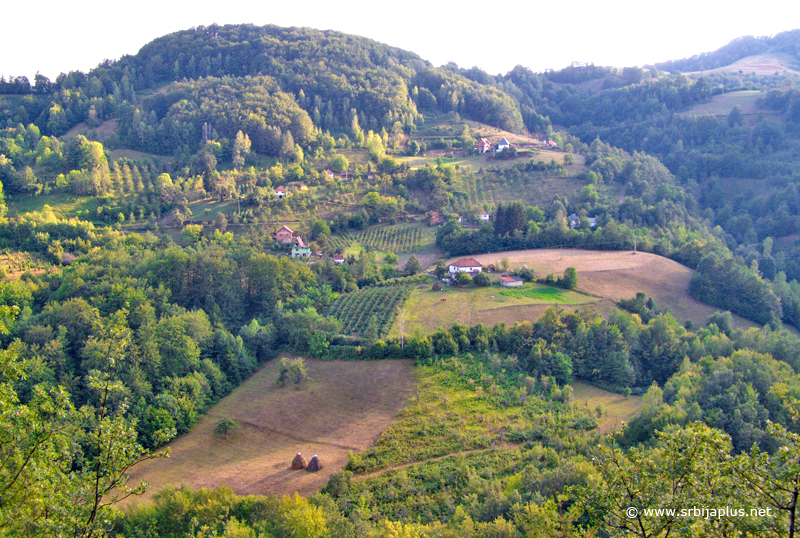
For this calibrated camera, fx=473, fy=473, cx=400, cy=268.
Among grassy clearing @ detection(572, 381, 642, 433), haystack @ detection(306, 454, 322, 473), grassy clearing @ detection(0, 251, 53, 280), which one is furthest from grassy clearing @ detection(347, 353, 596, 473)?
grassy clearing @ detection(0, 251, 53, 280)

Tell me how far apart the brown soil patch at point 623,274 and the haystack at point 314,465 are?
24.0 m

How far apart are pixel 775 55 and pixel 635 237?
12939cm

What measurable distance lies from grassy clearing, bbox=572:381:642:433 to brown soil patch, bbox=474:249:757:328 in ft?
28.1

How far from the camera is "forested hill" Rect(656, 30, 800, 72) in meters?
132

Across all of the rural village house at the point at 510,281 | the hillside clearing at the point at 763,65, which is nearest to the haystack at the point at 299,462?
the rural village house at the point at 510,281

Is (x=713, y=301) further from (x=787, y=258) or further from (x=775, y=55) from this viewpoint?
(x=775, y=55)

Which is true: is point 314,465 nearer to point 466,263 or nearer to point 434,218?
point 466,263

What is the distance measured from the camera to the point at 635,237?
4662 centimetres

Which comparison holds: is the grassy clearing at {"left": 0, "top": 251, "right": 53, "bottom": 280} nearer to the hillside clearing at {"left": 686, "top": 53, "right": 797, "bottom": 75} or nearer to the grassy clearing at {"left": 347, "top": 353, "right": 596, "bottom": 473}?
the grassy clearing at {"left": 347, "top": 353, "right": 596, "bottom": 473}

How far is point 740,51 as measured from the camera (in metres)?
143

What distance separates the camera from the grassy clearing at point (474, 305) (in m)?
33.2

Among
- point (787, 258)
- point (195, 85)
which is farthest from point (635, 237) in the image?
point (195, 85)

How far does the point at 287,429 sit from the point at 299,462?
3.68 metres

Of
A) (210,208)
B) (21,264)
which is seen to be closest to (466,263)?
(210,208)
